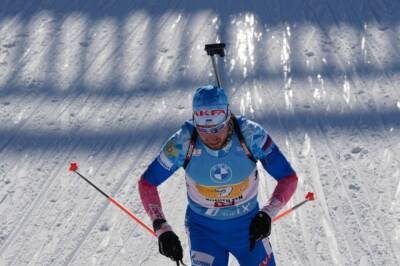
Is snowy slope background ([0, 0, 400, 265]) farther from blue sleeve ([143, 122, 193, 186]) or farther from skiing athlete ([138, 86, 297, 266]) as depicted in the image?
blue sleeve ([143, 122, 193, 186])

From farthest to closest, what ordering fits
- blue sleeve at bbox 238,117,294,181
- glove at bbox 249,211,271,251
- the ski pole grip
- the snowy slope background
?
1. the snowy slope background
2. the ski pole grip
3. blue sleeve at bbox 238,117,294,181
4. glove at bbox 249,211,271,251

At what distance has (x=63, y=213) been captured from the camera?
7.28 meters

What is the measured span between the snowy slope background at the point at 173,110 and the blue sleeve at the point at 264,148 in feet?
6.06

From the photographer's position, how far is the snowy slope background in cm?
688

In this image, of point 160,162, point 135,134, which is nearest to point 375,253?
point 160,162

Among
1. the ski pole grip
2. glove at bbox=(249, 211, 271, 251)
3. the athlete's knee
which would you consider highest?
the ski pole grip

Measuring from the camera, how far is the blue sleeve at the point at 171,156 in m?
4.82

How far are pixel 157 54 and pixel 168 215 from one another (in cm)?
336

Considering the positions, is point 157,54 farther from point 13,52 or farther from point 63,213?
point 63,213

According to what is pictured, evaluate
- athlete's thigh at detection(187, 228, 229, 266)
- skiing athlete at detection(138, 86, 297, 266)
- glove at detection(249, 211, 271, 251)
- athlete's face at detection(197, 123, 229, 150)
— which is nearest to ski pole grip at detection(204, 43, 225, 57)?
skiing athlete at detection(138, 86, 297, 266)

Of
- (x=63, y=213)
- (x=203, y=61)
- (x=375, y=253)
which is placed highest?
(x=203, y=61)

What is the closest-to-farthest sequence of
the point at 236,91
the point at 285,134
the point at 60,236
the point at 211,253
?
the point at 211,253
the point at 60,236
the point at 285,134
the point at 236,91

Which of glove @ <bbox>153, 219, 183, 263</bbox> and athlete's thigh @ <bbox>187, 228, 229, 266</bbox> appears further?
athlete's thigh @ <bbox>187, 228, 229, 266</bbox>

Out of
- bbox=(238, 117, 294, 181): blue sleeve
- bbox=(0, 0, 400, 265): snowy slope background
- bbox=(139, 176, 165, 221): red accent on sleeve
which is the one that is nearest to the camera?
bbox=(238, 117, 294, 181): blue sleeve
